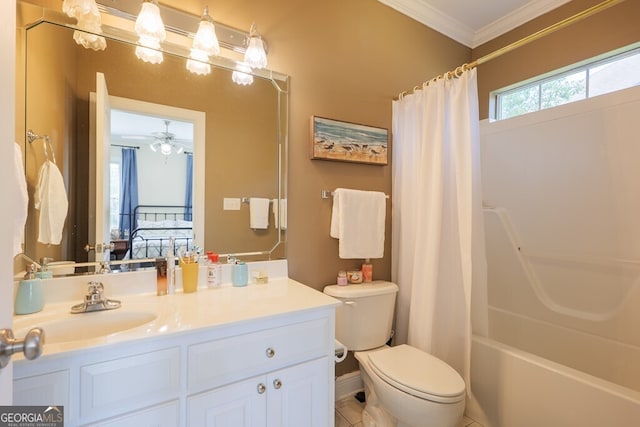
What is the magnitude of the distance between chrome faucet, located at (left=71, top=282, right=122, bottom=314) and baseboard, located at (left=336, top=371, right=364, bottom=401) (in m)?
1.34

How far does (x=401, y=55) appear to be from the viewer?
2.09 metres

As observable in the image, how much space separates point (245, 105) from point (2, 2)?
1.07m

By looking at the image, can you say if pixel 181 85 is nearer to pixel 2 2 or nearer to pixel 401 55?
pixel 2 2

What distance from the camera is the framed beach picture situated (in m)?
1.73

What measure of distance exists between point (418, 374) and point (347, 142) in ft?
4.32

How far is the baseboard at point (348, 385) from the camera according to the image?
5.97 feet

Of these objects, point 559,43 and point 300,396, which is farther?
point 559,43

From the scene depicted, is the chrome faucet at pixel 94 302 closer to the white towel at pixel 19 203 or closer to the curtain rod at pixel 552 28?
the white towel at pixel 19 203

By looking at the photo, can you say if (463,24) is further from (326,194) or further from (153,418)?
(153,418)

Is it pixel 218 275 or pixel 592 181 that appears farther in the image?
pixel 592 181

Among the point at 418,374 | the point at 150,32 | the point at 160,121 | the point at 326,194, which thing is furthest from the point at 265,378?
the point at 150,32

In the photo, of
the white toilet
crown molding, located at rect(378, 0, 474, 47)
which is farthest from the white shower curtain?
crown molding, located at rect(378, 0, 474, 47)

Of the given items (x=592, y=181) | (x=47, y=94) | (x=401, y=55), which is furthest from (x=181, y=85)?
(x=592, y=181)

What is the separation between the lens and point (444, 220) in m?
1.68
